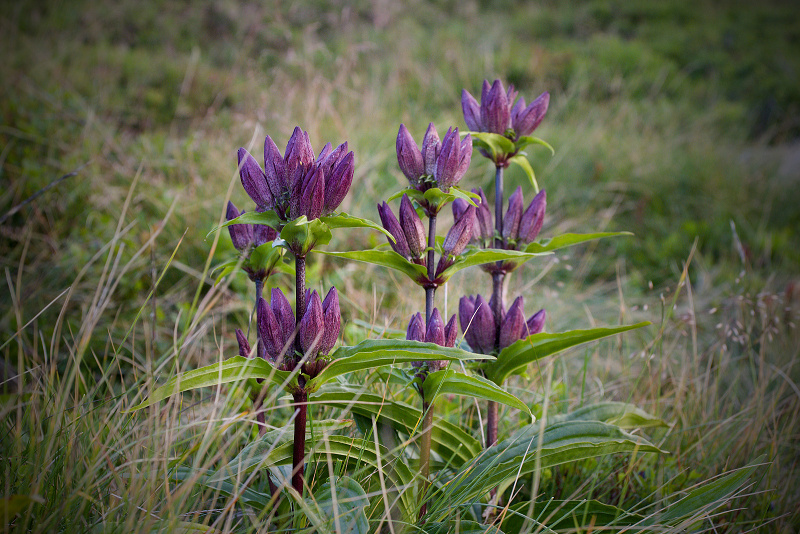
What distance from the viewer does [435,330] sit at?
96 cm

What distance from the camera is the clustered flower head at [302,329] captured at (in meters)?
0.86

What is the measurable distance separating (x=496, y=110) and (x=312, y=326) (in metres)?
0.65

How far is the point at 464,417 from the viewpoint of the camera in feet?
5.45

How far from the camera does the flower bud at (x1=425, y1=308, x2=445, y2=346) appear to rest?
96cm

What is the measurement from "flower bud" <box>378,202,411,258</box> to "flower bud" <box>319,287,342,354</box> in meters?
0.17

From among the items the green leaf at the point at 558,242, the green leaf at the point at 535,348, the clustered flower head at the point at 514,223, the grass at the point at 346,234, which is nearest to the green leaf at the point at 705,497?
the grass at the point at 346,234

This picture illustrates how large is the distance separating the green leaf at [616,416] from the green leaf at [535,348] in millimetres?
180

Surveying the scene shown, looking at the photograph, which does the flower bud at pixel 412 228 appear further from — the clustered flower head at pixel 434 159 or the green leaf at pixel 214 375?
the green leaf at pixel 214 375

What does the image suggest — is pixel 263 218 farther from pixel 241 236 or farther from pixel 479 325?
pixel 479 325

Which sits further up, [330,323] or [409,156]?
[409,156]

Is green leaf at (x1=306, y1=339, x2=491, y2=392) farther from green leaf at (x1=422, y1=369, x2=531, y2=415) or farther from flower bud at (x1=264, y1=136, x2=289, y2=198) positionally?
flower bud at (x1=264, y1=136, x2=289, y2=198)

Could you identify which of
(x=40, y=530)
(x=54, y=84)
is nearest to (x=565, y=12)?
(x=54, y=84)

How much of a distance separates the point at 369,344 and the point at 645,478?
3.15 ft

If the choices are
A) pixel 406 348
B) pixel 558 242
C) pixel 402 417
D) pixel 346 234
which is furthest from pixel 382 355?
pixel 346 234
